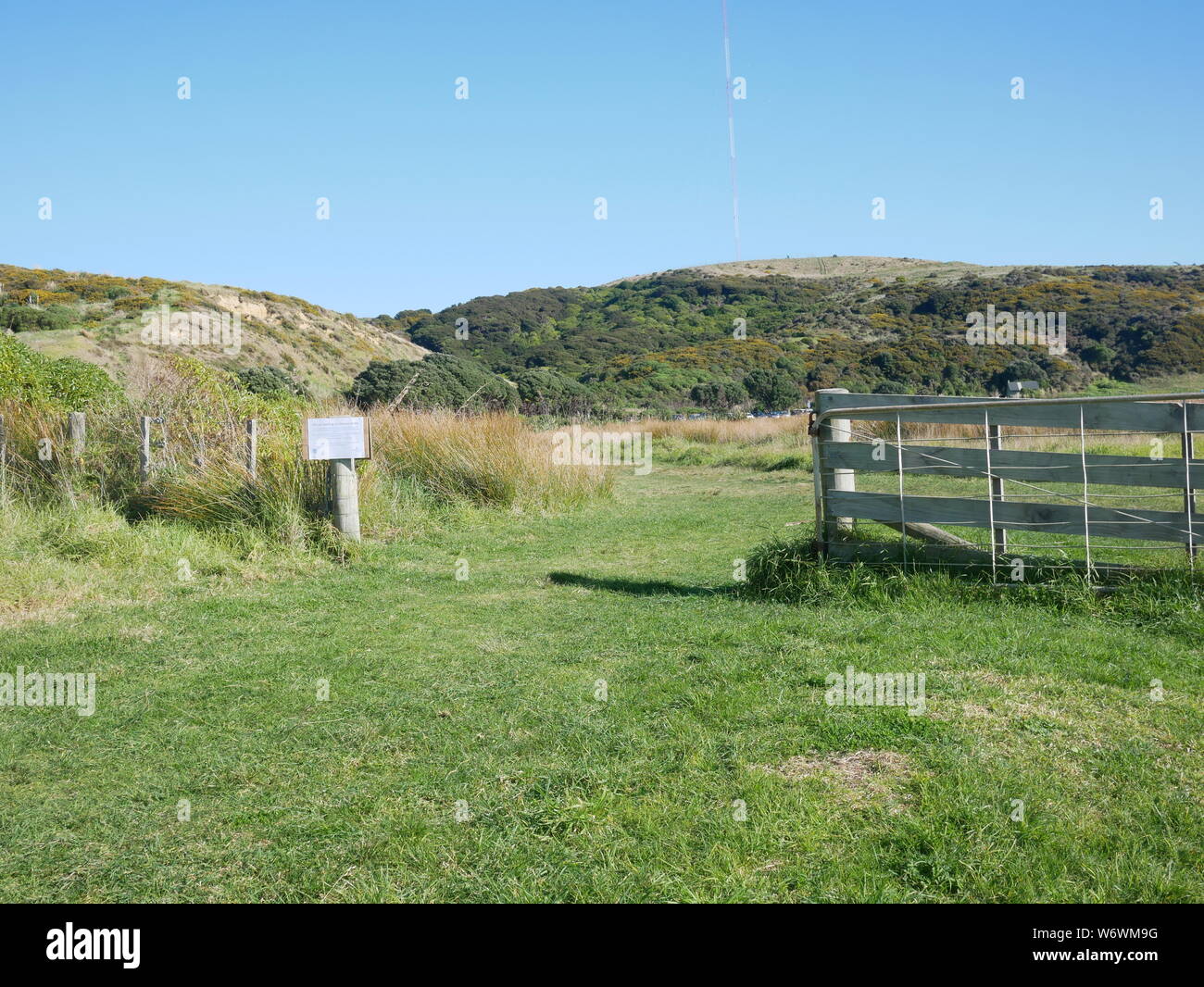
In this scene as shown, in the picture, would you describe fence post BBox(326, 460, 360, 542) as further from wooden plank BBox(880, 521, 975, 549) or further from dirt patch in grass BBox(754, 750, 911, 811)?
dirt patch in grass BBox(754, 750, 911, 811)

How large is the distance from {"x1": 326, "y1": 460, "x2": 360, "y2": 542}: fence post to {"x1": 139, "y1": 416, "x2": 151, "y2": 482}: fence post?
329cm

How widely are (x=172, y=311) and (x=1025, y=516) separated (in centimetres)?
4032

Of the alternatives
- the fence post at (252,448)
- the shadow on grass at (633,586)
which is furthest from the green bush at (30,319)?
the shadow on grass at (633,586)

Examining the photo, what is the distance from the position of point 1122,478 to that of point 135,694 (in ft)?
22.8

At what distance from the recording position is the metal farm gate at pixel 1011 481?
6438mm

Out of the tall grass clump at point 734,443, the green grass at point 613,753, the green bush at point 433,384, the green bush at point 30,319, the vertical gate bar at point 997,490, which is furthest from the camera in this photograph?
the green bush at point 30,319

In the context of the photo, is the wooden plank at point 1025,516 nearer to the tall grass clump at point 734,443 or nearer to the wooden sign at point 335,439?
the wooden sign at point 335,439

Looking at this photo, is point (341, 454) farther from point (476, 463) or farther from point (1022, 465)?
point (1022, 465)

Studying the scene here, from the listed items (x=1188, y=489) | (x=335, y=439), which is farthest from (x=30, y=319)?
(x=1188, y=489)

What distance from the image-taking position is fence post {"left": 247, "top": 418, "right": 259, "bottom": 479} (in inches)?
412

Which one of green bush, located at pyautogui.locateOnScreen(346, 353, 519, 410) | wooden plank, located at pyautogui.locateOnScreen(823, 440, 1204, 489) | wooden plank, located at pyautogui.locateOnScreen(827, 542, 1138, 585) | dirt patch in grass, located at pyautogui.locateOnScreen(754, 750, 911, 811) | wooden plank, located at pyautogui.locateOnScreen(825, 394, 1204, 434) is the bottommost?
dirt patch in grass, located at pyautogui.locateOnScreen(754, 750, 911, 811)

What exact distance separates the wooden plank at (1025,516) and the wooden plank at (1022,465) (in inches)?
8.9

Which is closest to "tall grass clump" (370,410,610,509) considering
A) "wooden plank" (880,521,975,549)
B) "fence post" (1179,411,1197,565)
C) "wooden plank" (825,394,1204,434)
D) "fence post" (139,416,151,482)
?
"fence post" (139,416,151,482)
